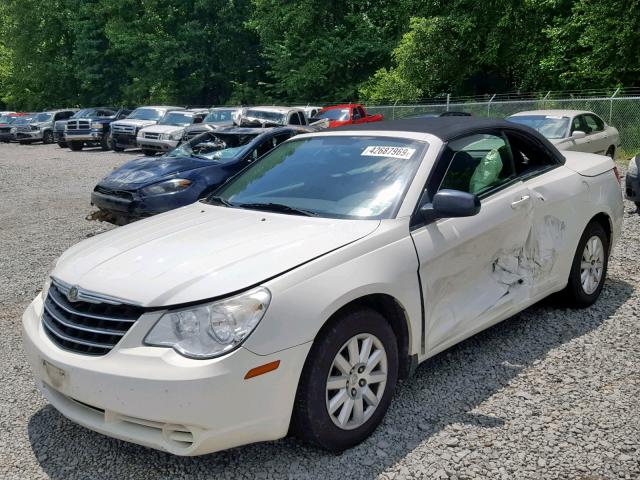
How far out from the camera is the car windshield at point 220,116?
20984 millimetres

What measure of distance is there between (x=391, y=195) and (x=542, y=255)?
146 centimetres

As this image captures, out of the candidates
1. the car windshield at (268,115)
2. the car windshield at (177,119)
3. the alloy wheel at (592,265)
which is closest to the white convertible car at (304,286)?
the alloy wheel at (592,265)

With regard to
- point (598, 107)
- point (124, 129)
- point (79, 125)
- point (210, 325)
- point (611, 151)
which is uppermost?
point (210, 325)

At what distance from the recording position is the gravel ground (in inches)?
125

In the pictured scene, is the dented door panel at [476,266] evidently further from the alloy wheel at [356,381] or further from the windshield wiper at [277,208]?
the windshield wiper at [277,208]

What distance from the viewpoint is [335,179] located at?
411 centimetres

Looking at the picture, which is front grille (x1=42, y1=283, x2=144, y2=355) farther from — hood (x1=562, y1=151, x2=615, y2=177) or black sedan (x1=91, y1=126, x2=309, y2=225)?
black sedan (x1=91, y1=126, x2=309, y2=225)

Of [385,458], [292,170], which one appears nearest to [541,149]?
[292,170]

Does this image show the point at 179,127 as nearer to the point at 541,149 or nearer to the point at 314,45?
the point at 314,45

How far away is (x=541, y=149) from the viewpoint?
16.4ft

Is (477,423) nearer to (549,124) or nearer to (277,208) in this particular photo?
(277,208)

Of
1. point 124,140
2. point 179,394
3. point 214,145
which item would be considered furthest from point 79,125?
point 179,394

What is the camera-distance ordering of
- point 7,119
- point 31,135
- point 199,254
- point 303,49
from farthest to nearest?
1. point 7,119
2. point 303,49
3. point 31,135
4. point 199,254

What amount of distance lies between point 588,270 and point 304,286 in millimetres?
3131
